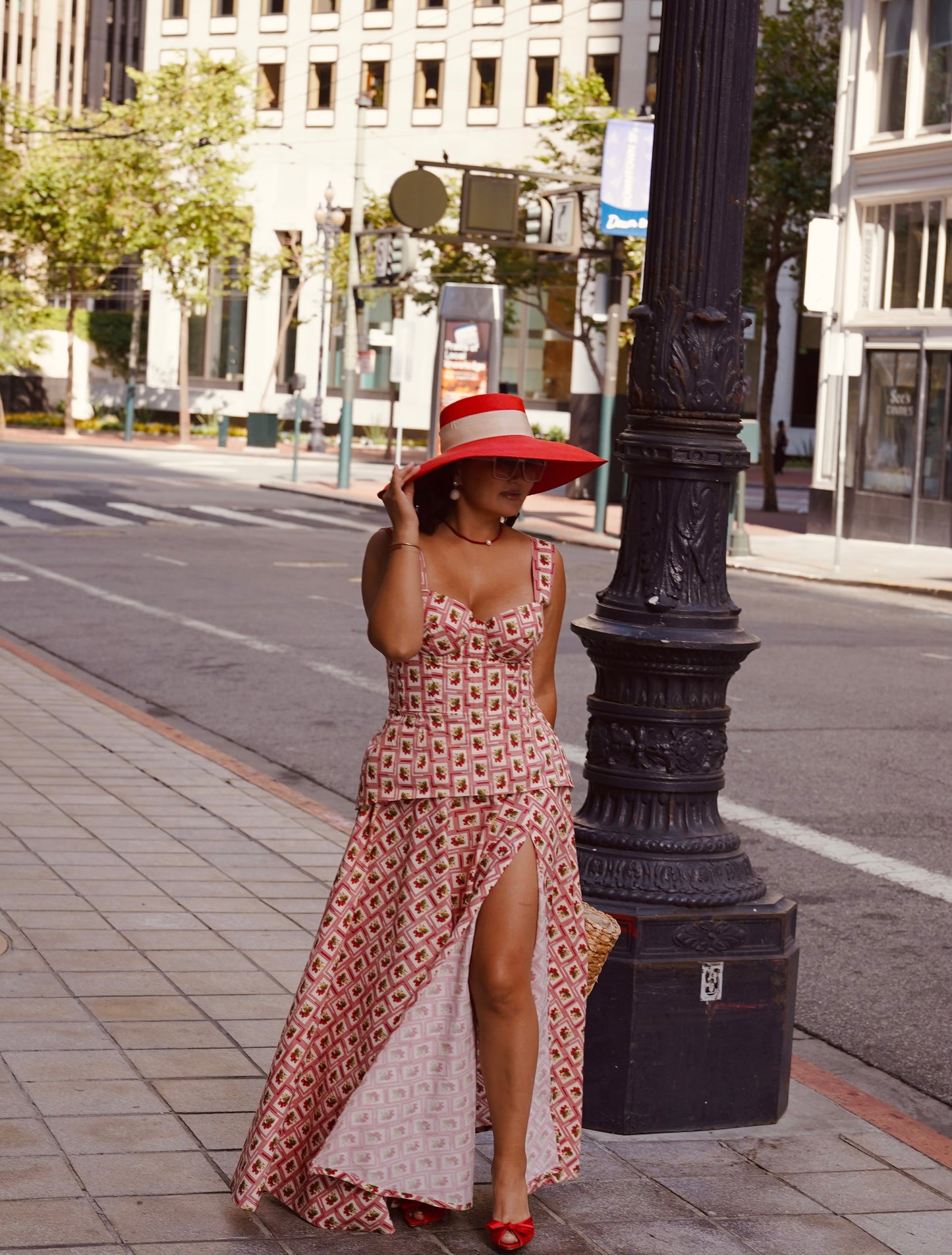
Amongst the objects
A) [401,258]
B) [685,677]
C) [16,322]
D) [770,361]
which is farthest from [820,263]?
[16,322]

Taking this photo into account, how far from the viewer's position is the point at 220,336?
71750 mm

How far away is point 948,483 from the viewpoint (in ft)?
98.6

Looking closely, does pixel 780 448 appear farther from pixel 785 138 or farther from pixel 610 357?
pixel 610 357

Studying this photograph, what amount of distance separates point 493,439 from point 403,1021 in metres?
1.20

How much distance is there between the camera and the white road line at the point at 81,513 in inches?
1068

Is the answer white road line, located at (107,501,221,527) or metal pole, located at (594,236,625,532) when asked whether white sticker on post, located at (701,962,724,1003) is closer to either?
white road line, located at (107,501,221,527)

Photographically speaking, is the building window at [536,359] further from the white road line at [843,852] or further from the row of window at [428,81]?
the white road line at [843,852]

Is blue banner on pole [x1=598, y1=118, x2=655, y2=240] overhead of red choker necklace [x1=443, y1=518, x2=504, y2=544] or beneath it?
overhead

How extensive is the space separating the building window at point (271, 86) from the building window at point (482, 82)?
853 centimetres

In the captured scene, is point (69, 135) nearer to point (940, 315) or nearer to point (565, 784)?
point (940, 315)

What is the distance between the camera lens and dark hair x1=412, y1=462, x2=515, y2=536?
13.7 ft

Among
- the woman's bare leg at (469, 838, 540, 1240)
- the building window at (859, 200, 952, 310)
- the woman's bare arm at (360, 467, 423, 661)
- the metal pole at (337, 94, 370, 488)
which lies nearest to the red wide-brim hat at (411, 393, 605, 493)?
the woman's bare arm at (360, 467, 423, 661)

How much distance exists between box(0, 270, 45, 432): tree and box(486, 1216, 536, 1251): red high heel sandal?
58.9 m

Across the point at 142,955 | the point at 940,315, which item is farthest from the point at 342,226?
A: the point at 142,955
